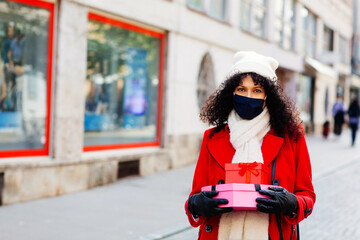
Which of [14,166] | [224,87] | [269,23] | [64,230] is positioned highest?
[269,23]

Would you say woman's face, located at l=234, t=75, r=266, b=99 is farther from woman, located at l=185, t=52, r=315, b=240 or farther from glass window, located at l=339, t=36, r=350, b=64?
glass window, located at l=339, t=36, r=350, b=64

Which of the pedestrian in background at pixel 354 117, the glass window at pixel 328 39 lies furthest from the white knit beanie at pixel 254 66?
the glass window at pixel 328 39

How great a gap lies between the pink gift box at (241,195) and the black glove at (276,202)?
0.08ft

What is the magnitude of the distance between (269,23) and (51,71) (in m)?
10.6

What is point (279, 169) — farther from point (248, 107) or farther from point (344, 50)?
point (344, 50)

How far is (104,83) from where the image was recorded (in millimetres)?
9281

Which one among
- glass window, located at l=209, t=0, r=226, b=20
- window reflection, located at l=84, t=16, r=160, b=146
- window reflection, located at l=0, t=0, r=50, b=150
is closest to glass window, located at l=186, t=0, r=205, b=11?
glass window, located at l=209, t=0, r=226, b=20

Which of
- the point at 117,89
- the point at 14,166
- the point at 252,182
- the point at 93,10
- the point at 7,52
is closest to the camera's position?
the point at 252,182

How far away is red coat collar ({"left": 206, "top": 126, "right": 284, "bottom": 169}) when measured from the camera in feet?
7.31

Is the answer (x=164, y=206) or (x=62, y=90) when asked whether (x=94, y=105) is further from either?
(x=164, y=206)

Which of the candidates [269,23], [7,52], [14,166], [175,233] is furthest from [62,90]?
[269,23]

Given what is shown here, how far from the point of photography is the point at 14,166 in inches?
277

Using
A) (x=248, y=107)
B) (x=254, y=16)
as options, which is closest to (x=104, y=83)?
(x=248, y=107)

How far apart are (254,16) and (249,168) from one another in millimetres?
14174
